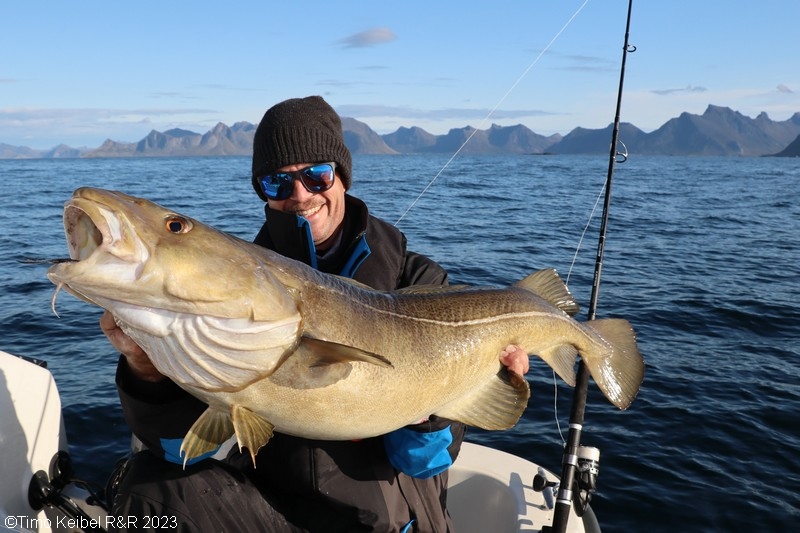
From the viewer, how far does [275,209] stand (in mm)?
3811

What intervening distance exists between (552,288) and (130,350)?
2445 mm

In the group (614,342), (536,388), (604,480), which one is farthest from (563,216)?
(614,342)

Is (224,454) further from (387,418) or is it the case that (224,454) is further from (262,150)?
(262,150)

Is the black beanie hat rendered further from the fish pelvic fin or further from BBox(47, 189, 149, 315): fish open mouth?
the fish pelvic fin

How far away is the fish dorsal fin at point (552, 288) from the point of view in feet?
12.6

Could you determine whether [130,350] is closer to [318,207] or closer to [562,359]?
[318,207]

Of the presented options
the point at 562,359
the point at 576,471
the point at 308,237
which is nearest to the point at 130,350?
the point at 308,237

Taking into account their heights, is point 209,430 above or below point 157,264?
below

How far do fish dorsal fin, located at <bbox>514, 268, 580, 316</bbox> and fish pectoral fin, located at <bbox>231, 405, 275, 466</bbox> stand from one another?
6.21 feet

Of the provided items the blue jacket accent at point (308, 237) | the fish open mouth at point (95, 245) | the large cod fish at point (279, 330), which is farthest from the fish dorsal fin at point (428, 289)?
the fish open mouth at point (95, 245)

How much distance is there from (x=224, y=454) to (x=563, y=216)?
1001 inches

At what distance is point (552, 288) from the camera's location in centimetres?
388

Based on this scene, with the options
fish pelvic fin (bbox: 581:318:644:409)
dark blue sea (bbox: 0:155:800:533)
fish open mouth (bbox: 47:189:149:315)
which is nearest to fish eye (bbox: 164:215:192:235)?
fish open mouth (bbox: 47:189:149:315)

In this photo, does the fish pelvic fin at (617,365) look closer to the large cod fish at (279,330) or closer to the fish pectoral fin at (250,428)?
the large cod fish at (279,330)
